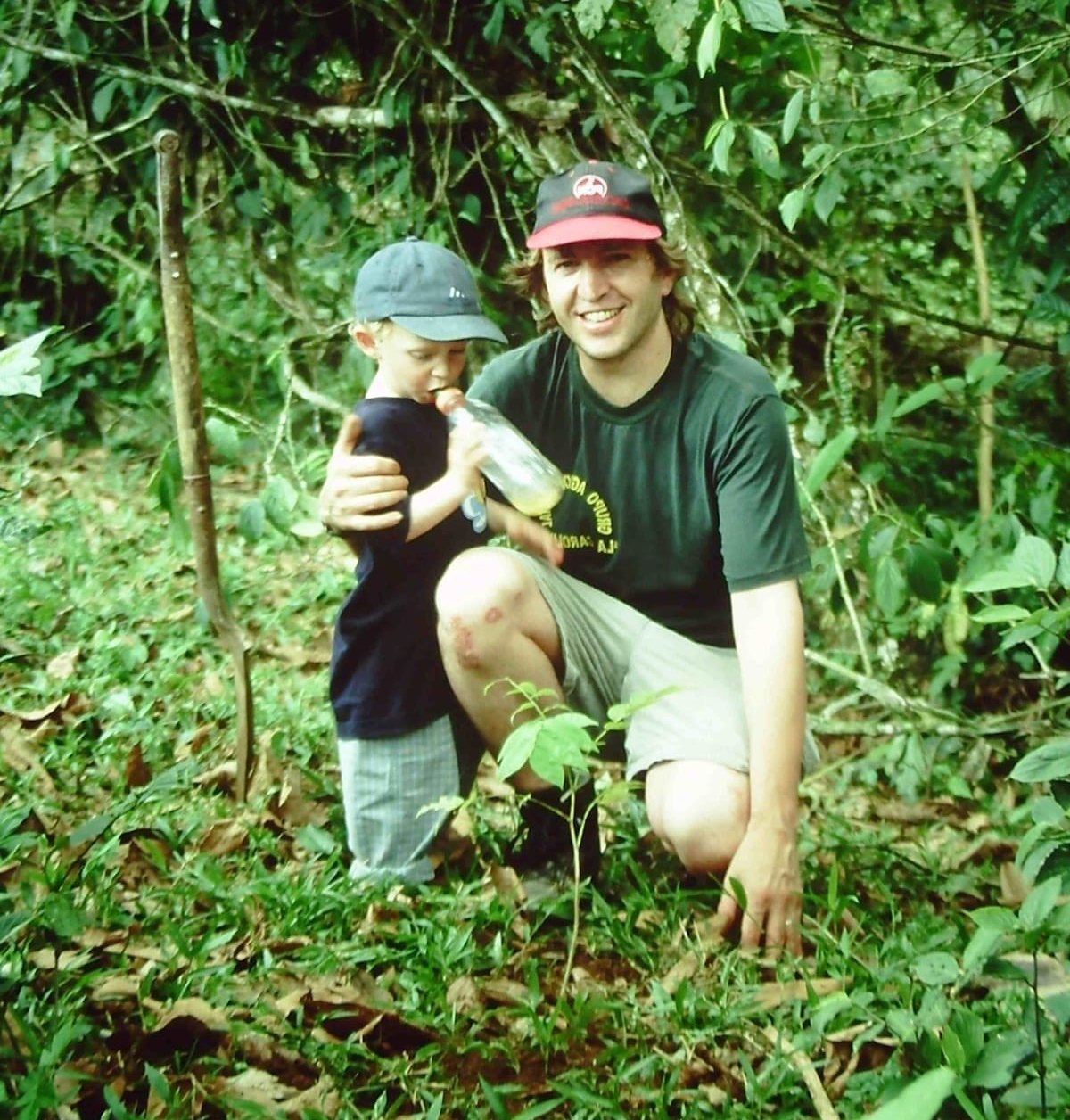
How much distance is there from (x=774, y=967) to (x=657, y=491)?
0.95 metres

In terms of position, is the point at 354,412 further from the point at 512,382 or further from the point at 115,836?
the point at 115,836

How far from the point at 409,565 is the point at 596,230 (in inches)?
29.6

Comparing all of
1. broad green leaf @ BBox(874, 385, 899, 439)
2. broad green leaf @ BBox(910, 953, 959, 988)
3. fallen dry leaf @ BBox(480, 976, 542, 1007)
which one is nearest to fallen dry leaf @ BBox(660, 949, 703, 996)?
fallen dry leaf @ BBox(480, 976, 542, 1007)

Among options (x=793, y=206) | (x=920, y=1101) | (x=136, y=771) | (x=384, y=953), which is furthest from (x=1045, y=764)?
(x=136, y=771)

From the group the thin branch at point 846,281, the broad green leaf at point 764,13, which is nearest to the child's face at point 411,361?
the broad green leaf at point 764,13

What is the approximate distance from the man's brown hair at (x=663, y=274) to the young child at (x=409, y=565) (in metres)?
0.23

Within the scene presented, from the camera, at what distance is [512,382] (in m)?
2.72

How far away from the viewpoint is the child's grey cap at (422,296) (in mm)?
2354

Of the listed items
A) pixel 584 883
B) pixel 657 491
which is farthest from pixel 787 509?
pixel 584 883

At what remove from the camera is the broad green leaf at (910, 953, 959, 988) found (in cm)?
177

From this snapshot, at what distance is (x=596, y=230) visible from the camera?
243 centimetres

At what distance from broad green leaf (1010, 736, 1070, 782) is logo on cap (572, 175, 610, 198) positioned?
1.33 metres

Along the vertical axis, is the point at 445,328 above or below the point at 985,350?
above

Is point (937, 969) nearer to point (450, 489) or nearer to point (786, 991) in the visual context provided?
point (786, 991)
